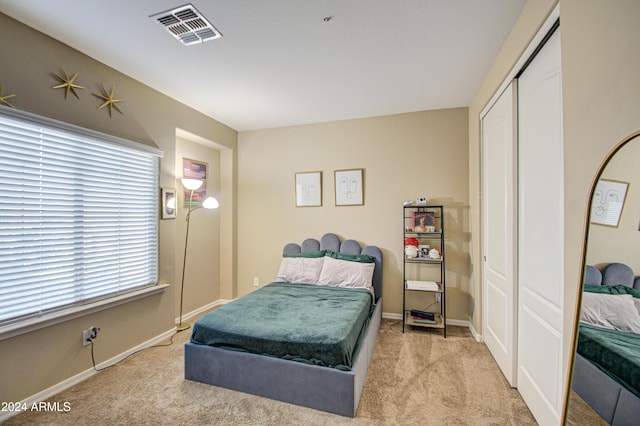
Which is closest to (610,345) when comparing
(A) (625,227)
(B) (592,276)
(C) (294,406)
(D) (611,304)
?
(D) (611,304)

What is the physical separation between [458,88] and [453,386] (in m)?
2.88

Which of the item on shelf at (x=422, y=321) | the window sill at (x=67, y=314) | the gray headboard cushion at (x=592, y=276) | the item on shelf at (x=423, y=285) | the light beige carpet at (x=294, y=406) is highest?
the gray headboard cushion at (x=592, y=276)

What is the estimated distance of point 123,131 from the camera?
8.69 ft

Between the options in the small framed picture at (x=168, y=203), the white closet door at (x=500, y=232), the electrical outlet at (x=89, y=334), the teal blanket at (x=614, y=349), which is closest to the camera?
the teal blanket at (x=614, y=349)

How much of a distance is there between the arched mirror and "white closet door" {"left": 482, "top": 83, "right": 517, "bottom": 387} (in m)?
1.30

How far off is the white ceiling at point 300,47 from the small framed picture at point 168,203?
3.64 feet

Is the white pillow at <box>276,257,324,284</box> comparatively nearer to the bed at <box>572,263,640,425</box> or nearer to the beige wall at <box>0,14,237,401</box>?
the beige wall at <box>0,14,237,401</box>

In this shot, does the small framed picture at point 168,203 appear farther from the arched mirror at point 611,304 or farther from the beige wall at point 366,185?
the arched mirror at point 611,304

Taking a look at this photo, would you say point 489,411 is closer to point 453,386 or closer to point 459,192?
point 453,386

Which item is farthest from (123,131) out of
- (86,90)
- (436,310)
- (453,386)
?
(436,310)

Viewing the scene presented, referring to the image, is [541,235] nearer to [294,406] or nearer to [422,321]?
[422,321]

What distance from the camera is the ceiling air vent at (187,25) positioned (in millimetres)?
1854

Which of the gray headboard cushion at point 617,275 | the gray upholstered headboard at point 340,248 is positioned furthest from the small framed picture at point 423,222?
the gray headboard cushion at point 617,275

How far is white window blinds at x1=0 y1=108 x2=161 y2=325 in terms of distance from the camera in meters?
1.91
